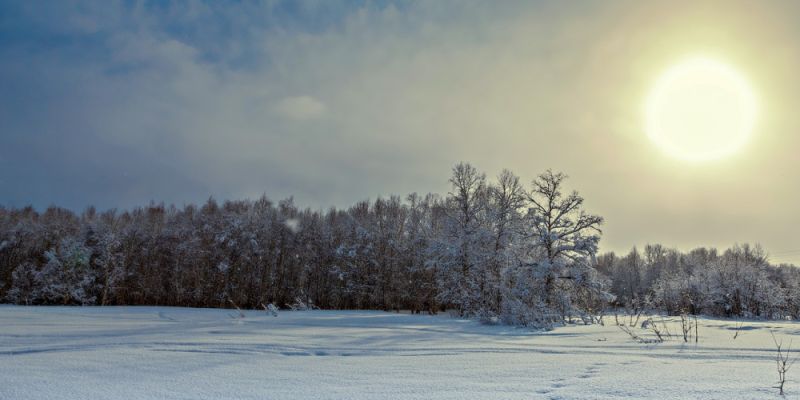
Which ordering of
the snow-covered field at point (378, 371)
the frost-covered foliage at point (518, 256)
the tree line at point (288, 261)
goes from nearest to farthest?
the snow-covered field at point (378, 371) → the frost-covered foliage at point (518, 256) → the tree line at point (288, 261)

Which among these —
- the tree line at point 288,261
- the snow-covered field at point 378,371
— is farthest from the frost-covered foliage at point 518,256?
the snow-covered field at point 378,371

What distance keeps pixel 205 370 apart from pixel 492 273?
21.2 metres

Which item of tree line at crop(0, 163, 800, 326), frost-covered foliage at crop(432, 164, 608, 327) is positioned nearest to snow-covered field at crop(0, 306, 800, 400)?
frost-covered foliage at crop(432, 164, 608, 327)

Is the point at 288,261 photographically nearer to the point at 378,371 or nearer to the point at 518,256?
the point at 518,256

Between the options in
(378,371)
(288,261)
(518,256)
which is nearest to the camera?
(378,371)

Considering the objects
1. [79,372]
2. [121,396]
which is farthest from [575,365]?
[79,372]

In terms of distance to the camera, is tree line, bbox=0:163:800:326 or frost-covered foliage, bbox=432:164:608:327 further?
tree line, bbox=0:163:800:326

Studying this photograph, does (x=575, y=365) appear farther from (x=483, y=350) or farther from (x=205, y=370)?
(x=205, y=370)

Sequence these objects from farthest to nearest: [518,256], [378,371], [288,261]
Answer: [288,261]
[518,256]
[378,371]

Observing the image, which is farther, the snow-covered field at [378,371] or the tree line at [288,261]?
the tree line at [288,261]

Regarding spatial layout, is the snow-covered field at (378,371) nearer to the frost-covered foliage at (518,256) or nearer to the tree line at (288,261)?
the frost-covered foliage at (518,256)

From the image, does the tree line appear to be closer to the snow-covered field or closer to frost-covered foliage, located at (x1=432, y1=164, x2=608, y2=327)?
frost-covered foliage, located at (x1=432, y1=164, x2=608, y2=327)

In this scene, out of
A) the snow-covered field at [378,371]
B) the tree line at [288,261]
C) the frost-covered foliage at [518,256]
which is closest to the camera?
the snow-covered field at [378,371]

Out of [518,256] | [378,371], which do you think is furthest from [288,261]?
[378,371]
